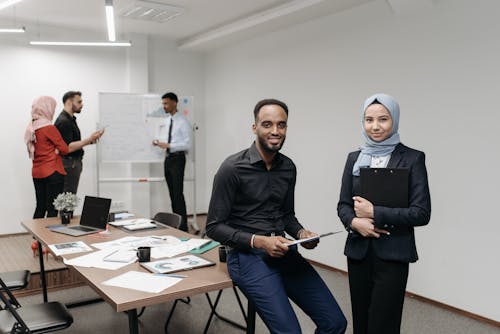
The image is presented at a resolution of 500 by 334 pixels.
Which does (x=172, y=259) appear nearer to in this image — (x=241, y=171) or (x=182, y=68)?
(x=241, y=171)

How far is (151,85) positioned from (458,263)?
4702 millimetres

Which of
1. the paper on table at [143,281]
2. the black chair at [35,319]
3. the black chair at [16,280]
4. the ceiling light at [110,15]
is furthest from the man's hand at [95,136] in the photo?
the paper on table at [143,281]

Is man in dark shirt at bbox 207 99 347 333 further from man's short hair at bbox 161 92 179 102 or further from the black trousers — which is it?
man's short hair at bbox 161 92 179 102

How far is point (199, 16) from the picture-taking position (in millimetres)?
5133

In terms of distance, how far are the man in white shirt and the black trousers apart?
3.94m

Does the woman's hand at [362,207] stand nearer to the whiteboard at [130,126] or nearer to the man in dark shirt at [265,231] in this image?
the man in dark shirt at [265,231]

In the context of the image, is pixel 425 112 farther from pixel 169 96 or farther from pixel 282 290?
pixel 169 96

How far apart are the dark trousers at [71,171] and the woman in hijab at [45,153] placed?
1.74 ft

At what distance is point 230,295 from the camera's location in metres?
3.71

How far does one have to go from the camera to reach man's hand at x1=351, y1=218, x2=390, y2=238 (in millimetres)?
1891

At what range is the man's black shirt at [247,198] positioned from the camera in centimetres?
204

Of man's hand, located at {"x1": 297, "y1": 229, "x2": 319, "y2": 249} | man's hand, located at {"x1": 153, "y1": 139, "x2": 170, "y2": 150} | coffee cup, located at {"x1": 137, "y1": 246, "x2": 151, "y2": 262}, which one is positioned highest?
man's hand, located at {"x1": 153, "y1": 139, "x2": 170, "y2": 150}

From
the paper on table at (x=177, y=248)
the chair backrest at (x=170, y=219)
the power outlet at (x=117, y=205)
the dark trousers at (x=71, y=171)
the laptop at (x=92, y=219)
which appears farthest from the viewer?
the power outlet at (x=117, y=205)

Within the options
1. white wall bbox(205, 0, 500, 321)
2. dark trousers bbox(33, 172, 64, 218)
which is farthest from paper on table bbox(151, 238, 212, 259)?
dark trousers bbox(33, 172, 64, 218)
